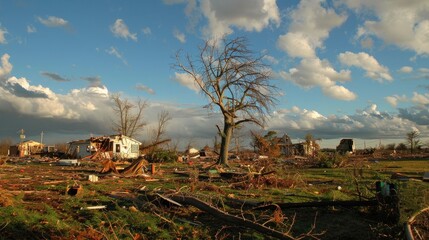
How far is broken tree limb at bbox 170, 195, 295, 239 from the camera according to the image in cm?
700

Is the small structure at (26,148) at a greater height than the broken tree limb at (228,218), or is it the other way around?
the small structure at (26,148)

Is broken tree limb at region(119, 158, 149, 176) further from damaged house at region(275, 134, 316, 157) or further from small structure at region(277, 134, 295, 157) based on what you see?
small structure at region(277, 134, 295, 157)

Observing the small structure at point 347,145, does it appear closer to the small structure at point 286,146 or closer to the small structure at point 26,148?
the small structure at point 286,146

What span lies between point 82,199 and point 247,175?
624 cm

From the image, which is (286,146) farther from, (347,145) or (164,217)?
(164,217)

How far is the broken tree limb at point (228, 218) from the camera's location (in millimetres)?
7000

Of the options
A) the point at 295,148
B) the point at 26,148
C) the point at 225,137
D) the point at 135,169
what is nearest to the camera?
the point at 135,169

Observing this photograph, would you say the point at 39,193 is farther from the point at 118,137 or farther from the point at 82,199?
the point at 118,137

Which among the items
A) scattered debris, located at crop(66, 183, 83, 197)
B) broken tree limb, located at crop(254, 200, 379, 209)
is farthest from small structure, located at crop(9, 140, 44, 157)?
broken tree limb, located at crop(254, 200, 379, 209)

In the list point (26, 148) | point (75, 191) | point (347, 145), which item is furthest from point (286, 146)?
point (75, 191)

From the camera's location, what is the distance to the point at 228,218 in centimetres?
805

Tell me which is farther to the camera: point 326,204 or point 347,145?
point 347,145

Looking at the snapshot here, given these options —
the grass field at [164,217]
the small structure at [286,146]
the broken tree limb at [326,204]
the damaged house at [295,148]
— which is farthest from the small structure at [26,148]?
the broken tree limb at [326,204]

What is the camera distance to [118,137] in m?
50.8
